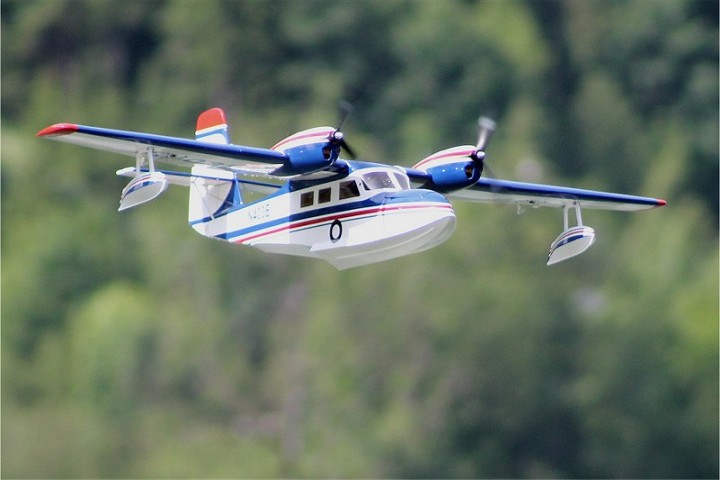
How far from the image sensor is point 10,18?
82188mm

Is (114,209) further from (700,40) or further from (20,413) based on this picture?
(700,40)

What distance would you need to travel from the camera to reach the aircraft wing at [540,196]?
93.2ft

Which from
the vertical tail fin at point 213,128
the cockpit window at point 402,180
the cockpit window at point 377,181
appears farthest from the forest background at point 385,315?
the cockpit window at point 377,181

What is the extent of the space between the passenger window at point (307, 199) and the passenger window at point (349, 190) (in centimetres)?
52

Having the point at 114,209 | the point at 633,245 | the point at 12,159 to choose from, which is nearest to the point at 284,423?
the point at 633,245

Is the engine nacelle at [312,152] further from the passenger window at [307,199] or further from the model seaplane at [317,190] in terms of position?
the passenger window at [307,199]

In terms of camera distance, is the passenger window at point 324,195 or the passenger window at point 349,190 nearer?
the passenger window at point 349,190

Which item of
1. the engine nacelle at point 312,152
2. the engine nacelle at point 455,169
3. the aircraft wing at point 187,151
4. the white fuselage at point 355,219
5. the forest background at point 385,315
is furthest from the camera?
the forest background at point 385,315

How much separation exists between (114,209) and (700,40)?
26.2 metres

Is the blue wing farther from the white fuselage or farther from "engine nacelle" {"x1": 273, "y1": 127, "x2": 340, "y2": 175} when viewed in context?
"engine nacelle" {"x1": 273, "y1": 127, "x2": 340, "y2": 175}

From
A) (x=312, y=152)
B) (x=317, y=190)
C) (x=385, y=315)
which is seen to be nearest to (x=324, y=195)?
(x=317, y=190)

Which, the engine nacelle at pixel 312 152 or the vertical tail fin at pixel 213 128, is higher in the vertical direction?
the vertical tail fin at pixel 213 128

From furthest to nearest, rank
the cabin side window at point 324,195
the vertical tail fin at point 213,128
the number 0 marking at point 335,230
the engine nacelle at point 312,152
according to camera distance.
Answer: the vertical tail fin at point 213,128 < the cabin side window at point 324,195 < the number 0 marking at point 335,230 < the engine nacelle at point 312,152

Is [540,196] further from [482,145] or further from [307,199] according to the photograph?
[307,199]
